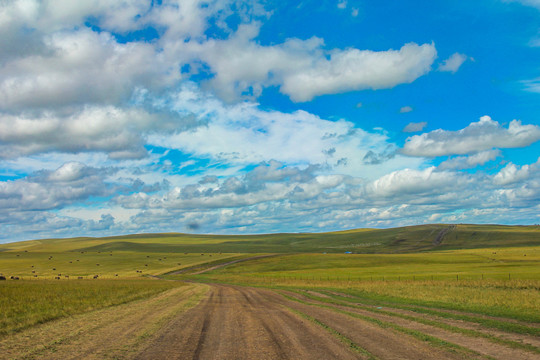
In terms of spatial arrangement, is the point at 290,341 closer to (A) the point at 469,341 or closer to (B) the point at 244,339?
(B) the point at 244,339

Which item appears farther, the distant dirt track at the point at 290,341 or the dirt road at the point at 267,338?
the dirt road at the point at 267,338

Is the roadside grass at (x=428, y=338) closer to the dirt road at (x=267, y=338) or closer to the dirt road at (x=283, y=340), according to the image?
the dirt road at (x=267, y=338)

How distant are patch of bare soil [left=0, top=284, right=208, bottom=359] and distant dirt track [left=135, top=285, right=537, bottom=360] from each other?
0.97m

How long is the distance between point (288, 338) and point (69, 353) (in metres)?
8.43

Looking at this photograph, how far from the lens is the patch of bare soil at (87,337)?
45.3 ft

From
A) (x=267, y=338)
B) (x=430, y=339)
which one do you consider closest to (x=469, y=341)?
(x=430, y=339)

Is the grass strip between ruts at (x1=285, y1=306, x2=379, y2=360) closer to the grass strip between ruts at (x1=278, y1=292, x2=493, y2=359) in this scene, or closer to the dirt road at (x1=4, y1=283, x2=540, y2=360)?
the dirt road at (x1=4, y1=283, x2=540, y2=360)

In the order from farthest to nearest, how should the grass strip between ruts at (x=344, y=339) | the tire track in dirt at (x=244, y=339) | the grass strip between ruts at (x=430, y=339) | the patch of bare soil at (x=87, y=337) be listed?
the grass strip between ruts at (x=430, y=339), the patch of bare soil at (x=87, y=337), the tire track in dirt at (x=244, y=339), the grass strip between ruts at (x=344, y=339)

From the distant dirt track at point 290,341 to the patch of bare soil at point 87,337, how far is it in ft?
3.17

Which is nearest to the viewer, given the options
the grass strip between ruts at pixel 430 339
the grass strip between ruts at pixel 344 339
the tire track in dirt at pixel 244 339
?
the grass strip between ruts at pixel 344 339

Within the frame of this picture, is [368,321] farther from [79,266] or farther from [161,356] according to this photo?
[79,266]

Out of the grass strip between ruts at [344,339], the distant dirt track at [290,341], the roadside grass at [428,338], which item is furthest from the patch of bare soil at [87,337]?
the roadside grass at [428,338]

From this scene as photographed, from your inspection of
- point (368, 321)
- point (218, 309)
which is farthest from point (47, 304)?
point (368, 321)

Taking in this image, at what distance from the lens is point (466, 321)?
21219mm
